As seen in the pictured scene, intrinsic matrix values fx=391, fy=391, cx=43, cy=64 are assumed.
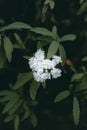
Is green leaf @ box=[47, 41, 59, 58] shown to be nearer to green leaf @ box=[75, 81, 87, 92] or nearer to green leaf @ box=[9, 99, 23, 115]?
green leaf @ box=[75, 81, 87, 92]

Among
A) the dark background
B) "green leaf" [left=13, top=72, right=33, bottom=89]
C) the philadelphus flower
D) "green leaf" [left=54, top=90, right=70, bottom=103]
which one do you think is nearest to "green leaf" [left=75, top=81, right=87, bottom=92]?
"green leaf" [left=54, top=90, right=70, bottom=103]

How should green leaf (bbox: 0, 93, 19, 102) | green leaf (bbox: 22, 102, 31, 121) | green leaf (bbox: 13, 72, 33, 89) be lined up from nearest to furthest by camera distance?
Result: green leaf (bbox: 13, 72, 33, 89)
green leaf (bbox: 0, 93, 19, 102)
green leaf (bbox: 22, 102, 31, 121)

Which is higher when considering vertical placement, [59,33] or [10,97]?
[59,33]

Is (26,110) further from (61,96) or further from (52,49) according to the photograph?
(52,49)

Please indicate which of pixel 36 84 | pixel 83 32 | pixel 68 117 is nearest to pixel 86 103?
pixel 68 117

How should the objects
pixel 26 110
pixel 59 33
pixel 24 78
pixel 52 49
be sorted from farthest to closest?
pixel 59 33 < pixel 26 110 < pixel 24 78 < pixel 52 49

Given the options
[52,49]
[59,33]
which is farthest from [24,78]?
[59,33]

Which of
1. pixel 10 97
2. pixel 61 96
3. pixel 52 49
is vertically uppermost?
pixel 52 49

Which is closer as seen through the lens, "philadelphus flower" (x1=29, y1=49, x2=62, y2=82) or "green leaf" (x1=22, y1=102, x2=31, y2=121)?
"philadelphus flower" (x1=29, y1=49, x2=62, y2=82)

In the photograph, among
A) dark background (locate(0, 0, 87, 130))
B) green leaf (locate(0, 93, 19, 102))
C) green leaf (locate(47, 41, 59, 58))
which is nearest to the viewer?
green leaf (locate(47, 41, 59, 58))

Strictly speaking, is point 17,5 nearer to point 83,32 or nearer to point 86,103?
point 83,32
